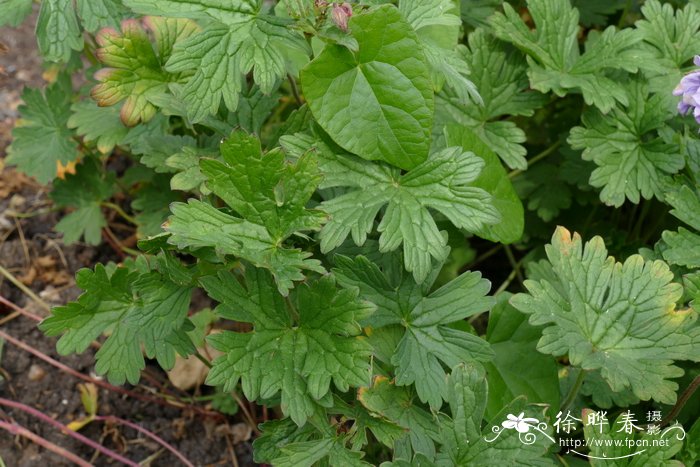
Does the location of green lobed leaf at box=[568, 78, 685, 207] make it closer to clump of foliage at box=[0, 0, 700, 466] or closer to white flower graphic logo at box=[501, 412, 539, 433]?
clump of foliage at box=[0, 0, 700, 466]

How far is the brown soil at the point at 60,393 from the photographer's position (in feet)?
6.82

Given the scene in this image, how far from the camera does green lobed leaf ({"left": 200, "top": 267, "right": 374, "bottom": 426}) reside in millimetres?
1469

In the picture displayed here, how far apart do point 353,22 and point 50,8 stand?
2.62 feet

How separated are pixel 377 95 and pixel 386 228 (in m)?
0.30

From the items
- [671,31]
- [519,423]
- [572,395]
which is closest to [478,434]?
[519,423]

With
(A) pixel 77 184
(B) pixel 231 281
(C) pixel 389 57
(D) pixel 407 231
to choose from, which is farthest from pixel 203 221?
(A) pixel 77 184

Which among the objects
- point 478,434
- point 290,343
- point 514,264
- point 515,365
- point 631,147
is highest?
point 631,147

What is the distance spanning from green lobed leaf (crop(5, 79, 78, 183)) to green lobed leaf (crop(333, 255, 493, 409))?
1145 mm

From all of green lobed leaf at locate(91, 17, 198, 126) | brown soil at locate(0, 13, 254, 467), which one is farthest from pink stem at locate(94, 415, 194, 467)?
green lobed leaf at locate(91, 17, 198, 126)

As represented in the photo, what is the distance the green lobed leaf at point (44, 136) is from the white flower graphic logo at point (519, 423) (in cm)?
157

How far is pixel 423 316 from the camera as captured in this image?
164 centimetres

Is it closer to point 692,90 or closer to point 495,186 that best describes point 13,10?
point 495,186

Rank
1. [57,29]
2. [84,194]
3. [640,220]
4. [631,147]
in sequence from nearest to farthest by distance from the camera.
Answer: [57,29] → [631,147] → [640,220] → [84,194]

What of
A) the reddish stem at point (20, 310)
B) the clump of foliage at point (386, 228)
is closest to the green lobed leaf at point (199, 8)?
the clump of foliage at point (386, 228)
